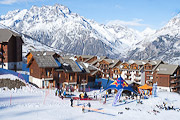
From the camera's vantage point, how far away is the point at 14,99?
3612 centimetres

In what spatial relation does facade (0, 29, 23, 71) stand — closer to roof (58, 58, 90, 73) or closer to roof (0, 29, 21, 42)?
roof (0, 29, 21, 42)

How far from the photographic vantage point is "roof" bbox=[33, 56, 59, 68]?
52.8 m

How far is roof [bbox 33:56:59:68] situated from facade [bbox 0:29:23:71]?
58.3ft

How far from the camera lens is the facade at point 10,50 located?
221 feet

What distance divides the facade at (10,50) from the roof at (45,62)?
17785 millimetres

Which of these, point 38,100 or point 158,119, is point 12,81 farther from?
point 158,119

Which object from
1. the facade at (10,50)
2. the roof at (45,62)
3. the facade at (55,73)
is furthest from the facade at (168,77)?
the facade at (10,50)

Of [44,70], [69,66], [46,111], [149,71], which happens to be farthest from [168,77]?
[46,111]

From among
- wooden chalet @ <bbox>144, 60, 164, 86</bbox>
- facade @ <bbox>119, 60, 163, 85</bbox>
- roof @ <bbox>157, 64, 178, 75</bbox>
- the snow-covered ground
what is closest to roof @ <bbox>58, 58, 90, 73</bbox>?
the snow-covered ground

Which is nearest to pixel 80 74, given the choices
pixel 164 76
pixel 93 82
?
pixel 93 82

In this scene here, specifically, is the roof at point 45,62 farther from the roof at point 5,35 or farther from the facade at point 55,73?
the roof at point 5,35

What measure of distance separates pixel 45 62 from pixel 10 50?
21.7 metres

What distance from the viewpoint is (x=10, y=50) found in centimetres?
6919

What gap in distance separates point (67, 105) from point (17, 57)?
41994mm
